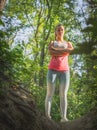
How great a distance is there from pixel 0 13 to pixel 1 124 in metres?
1.40

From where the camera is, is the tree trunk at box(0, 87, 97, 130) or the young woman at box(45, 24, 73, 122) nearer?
the tree trunk at box(0, 87, 97, 130)

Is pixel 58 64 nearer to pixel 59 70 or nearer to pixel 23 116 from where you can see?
pixel 59 70

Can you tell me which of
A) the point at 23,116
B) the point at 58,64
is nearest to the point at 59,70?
the point at 58,64

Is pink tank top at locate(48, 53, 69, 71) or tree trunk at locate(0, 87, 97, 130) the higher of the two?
pink tank top at locate(48, 53, 69, 71)

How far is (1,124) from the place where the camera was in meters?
3.86

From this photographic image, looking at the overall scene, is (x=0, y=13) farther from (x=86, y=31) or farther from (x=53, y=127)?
(x=53, y=127)

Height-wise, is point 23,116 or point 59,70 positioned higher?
point 59,70

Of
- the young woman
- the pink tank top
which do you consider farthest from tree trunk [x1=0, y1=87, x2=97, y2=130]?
the pink tank top

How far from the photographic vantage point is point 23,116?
425cm

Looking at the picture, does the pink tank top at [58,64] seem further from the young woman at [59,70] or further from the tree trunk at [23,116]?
the tree trunk at [23,116]

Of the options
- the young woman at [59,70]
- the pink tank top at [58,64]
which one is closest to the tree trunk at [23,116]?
the young woman at [59,70]

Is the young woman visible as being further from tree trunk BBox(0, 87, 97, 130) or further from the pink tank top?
tree trunk BBox(0, 87, 97, 130)

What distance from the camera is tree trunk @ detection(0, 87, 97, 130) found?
399 centimetres

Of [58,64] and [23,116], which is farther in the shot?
[58,64]
